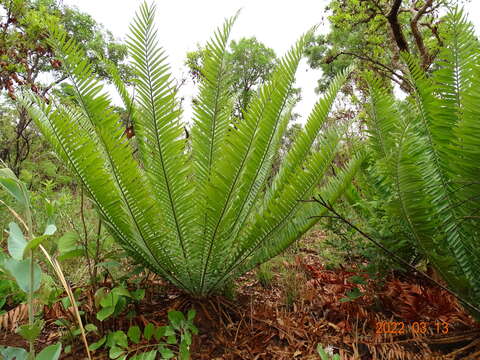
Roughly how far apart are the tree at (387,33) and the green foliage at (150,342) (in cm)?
125

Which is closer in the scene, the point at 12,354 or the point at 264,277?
the point at 12,354

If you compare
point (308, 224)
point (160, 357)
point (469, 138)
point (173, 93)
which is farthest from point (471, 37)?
point (160, 357)

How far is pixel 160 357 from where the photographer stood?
3.30 ft

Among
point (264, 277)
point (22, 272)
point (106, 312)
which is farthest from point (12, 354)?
point (264, 277)

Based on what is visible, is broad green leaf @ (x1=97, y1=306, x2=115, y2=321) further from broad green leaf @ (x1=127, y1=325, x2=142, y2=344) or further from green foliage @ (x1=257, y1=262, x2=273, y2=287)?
green foliage @ (x1=257, y1=262, x2=273, y2=287)

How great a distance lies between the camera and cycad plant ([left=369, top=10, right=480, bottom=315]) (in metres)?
0.90

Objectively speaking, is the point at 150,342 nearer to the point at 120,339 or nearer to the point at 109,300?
the point at 120,339

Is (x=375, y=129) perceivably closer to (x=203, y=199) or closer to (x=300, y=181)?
(x=300, y=181)

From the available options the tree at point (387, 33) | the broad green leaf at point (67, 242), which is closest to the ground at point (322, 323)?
the broad green leaf at point (67, 242)

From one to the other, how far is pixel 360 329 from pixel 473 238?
560mm

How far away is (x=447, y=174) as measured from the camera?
0.99 metres

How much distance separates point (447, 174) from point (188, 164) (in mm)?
964

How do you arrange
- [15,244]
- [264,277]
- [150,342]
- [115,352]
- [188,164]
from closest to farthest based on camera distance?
[15,244], [115,352], [150,342], [188,164], [264,277]
